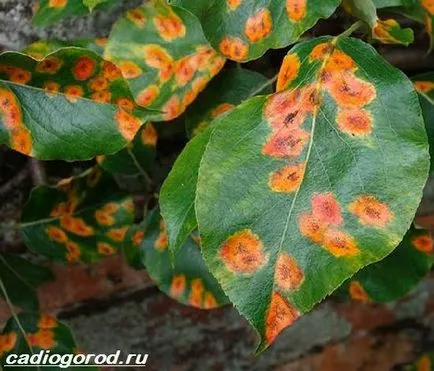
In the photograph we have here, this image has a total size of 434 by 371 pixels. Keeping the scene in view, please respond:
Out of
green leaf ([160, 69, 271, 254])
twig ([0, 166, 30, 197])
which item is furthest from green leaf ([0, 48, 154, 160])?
twig ([0, 166, 30, 197])

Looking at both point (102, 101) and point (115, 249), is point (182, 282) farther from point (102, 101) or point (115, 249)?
point (102, 101)

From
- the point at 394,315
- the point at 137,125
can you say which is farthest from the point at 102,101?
the point at 394,315

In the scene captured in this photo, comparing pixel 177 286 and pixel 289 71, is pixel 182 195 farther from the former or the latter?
pixel 177 286

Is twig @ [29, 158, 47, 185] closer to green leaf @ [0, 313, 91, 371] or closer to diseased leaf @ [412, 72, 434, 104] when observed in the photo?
green leaf @ [0, 313, 91, 371]

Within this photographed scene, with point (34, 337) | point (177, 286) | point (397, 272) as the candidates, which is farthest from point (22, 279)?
point (397, 272)

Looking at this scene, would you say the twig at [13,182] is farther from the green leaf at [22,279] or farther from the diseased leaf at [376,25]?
the diseased leaf at [376,25]
